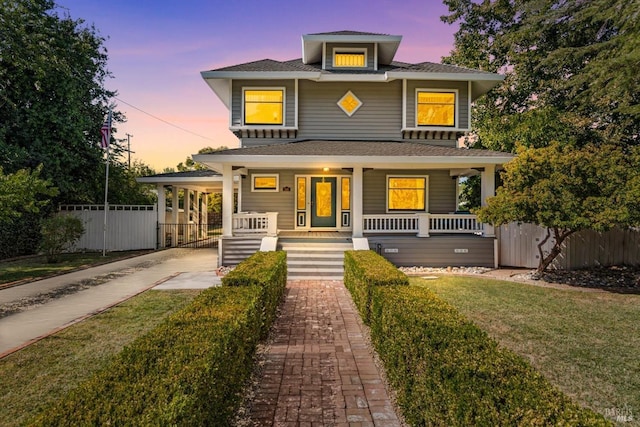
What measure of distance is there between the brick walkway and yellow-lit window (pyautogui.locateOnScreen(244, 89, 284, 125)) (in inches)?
389

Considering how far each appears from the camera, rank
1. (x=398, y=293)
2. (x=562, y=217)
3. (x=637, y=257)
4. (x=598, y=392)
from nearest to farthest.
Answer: (x=598, y=392)
(x=398, y=293)
(x=562, y=217)
(x=637, y=257)

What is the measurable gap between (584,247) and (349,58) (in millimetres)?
11722

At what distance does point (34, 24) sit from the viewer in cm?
1401

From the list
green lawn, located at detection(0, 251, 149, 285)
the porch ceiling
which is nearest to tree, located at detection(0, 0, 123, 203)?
green lawn, located at detection(0, 251, 149, 285)

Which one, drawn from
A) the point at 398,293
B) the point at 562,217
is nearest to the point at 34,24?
the point at 398,293

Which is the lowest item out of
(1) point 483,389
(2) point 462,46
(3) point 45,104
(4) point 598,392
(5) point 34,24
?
(4) point 598,392

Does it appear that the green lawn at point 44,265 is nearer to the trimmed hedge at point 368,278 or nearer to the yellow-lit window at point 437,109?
the trimmed hedge at point 368,278

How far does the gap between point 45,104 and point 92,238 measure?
612cm

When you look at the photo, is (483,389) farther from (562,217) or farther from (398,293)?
(562,217)

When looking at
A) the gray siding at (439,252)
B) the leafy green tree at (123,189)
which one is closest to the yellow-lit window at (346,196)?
the gray siding at (439,252)

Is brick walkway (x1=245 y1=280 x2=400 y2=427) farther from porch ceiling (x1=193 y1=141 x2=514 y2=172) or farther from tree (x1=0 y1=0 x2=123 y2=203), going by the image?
tree (x1=0 y1=0 x2=123 y2=203)

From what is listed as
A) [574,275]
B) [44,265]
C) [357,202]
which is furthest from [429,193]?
[44,265]

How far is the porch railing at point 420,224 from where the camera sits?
41.2 feet

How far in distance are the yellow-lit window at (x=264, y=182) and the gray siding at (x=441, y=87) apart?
6303mm
